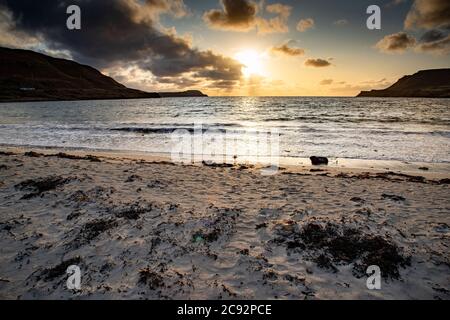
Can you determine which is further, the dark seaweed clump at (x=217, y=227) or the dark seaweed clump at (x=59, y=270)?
the dark seaweed clump at (x=217, y=227)

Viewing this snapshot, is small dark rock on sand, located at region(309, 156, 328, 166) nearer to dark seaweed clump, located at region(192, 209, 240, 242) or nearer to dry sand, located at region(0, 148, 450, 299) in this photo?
dry sand, located at region(0, 148, 450, 299)

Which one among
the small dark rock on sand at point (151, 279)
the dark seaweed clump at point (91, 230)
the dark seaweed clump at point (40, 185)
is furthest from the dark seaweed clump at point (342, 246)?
the dark seaweed clump at point (40, 185)

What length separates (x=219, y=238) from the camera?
5.93m

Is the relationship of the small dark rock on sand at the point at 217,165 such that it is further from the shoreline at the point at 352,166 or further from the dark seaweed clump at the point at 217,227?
the dark seaweed clump at the point at 217,227

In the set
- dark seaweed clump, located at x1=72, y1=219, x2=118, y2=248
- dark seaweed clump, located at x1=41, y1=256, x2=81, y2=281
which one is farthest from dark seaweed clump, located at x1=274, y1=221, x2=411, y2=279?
dark seaweed clump, located at x1=41, y1=256, x2=81, y2=281

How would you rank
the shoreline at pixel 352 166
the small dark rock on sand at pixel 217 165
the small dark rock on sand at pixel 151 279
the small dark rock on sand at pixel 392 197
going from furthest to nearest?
the small dark rock on sand at pixel 217 165
the shoreline at pixel 352 166
the small dark rock on sand at pixel 392 197
the small dark rock on sand at pixel 151 279

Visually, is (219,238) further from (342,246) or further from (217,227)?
(342,246)

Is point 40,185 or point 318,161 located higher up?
point 318,161

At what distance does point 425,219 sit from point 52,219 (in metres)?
10.2

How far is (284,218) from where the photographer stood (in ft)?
22.4

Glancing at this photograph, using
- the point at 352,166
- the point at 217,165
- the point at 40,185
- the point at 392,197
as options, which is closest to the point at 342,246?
the point at 392,197

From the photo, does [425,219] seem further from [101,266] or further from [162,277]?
[101,266]

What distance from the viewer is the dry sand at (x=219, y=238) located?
14.7ft
